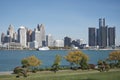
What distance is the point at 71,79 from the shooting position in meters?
36.7

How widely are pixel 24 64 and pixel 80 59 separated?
548 inches

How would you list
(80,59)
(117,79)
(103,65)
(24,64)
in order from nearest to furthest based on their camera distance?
1. (117,79)
2. (103,65)
3. (24,64)
4. (80,59)

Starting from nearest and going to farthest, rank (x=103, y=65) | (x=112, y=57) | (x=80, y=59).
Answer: (x=103, y=65), (x=80, y=59), (x=112, y=57)

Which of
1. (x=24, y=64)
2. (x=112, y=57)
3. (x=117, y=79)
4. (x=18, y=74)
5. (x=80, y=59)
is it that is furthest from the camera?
(x=112, y=57)

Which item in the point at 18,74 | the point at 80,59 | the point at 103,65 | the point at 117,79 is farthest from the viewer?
the point at 80,59

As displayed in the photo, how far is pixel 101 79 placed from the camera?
37.3m

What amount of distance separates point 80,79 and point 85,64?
25209mm

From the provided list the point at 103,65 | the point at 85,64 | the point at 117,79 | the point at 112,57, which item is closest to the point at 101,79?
the point at 117,79

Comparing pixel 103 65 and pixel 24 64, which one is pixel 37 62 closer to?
pixel 24 64

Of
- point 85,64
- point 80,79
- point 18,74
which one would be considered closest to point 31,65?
point 85,64

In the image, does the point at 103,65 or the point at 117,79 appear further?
the point at 103,65

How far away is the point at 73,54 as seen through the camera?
69.1 m

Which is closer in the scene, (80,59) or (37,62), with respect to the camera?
(37,62)

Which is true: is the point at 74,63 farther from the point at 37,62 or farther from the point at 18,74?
the point at 18,74
